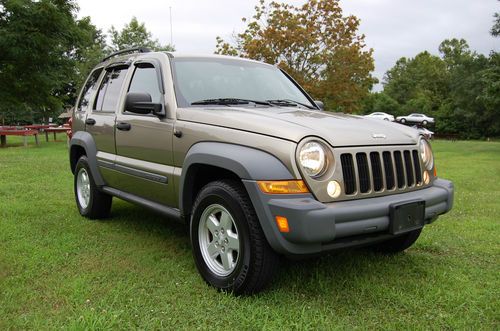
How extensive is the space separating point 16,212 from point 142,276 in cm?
299

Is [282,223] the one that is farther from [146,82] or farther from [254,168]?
[146,82]

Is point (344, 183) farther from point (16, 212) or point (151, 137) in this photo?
point (16, 212)

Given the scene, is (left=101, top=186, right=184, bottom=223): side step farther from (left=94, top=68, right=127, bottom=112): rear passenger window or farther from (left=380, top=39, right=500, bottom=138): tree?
(left=380, top=39, right=500, bottom=138): tree

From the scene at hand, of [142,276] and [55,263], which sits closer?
[142,276]

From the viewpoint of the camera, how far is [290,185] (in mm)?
2922

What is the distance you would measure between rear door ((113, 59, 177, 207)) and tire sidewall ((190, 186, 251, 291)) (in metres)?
0.48

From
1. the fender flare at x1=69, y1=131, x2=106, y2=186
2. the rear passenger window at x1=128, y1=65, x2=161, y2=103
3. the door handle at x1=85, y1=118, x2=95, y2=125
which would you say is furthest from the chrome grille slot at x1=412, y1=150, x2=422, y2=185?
the door handle at x1=85, y1=118, x2=95, y2=125

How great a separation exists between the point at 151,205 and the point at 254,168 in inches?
62.7

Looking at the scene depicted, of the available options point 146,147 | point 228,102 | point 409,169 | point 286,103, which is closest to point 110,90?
point 146,147

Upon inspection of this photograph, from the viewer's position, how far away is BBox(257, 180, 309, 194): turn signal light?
2916 millimetres

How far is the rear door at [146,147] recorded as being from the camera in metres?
3.93

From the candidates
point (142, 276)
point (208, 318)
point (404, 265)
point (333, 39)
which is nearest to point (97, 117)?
point (142, 276)

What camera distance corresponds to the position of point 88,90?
19.2 ft

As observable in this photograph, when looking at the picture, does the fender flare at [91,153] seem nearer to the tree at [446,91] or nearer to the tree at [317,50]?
the tree at [317,50]
